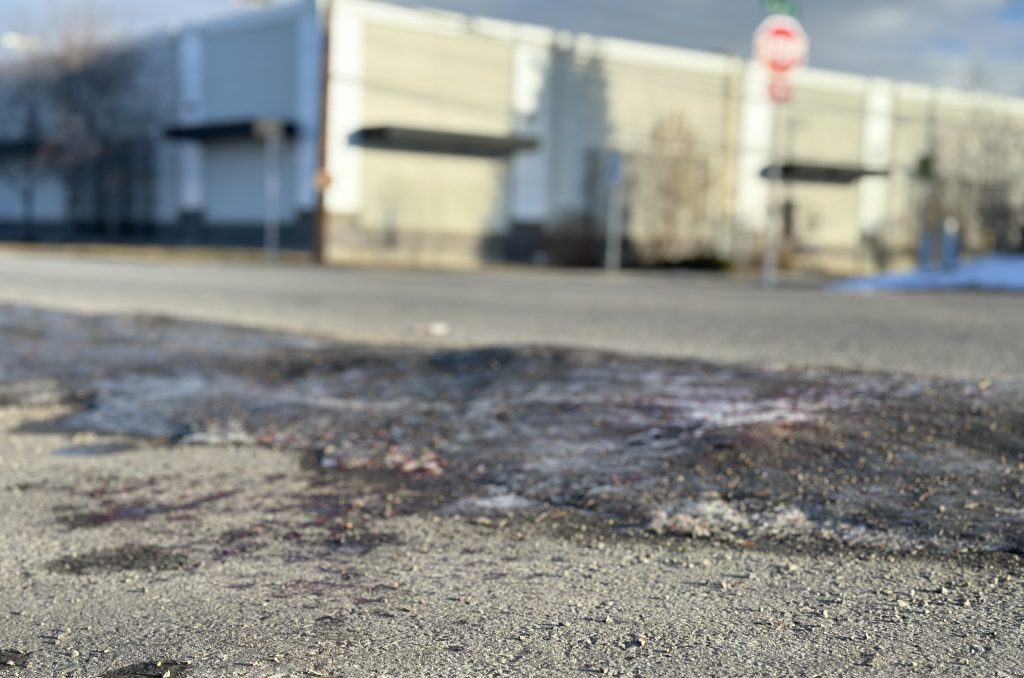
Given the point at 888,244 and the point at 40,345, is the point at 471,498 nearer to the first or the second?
the point at 40,345

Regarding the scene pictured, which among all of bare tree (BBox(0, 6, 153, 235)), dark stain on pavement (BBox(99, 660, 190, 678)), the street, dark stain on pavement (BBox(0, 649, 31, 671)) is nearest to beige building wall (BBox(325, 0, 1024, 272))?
bare tree (BBox(0, 6, 153, 235))

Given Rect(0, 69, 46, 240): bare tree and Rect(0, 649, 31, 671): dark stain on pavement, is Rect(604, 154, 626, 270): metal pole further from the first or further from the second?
Rect(0, 649, 31, 671): dark stain on pavement

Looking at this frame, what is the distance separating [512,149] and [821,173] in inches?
621

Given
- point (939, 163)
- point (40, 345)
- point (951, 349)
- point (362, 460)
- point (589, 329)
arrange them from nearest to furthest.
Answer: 1. point (362, 460)
2. point (40, 345)
3. point (951, 349)
4. point (589, 329)
5. point (939, 163)

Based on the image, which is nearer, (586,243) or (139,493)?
(139,493)

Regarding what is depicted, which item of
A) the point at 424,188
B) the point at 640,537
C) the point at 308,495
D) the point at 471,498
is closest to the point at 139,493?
the point at 308,495

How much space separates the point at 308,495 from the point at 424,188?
118 feet

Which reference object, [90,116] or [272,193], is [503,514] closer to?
[272,193]

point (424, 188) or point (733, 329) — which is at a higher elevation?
point (424, 188)

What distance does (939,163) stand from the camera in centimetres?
4766

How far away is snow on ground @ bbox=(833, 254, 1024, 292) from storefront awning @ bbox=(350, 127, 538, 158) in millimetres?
17907

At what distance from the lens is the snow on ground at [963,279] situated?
21.3m

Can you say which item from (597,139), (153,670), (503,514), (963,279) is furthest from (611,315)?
(597,139)

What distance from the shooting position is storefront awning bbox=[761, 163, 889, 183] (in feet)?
154
